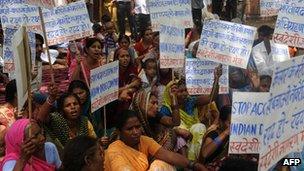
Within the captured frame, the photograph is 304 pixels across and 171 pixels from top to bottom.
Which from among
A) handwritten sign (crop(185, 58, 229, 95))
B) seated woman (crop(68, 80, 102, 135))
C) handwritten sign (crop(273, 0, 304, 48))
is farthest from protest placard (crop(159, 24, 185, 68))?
seated woman (crop(68, 80, 102, 135))

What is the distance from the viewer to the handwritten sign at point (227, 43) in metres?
6.16

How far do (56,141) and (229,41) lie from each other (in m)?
2.37

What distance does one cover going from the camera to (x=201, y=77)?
6.17 metres

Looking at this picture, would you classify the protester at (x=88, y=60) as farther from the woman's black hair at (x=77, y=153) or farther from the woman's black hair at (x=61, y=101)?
the woman's black hair at (x=77, y=153)

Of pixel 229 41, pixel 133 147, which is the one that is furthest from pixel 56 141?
pixel 229 41

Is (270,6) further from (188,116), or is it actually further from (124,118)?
(124,118)

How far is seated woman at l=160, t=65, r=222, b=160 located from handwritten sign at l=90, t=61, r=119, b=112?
533 mm

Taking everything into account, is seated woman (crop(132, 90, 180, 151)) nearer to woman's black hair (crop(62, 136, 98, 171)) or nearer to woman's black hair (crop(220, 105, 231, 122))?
woman's black hair (crop(220, 105, 231, 122))

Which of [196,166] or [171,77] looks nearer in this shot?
[196,166]

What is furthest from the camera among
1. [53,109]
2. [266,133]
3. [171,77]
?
[171,77]

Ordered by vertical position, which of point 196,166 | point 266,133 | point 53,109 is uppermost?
point 266,133

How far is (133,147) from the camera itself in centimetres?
441

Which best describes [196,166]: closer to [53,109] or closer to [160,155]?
[160,155]

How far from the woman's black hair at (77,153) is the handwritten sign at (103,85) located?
1390 millimetres
